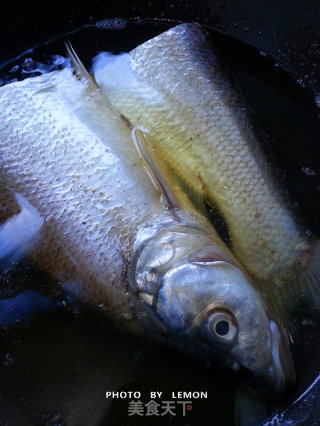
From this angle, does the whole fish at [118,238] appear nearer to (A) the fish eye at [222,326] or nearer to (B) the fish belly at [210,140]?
(A) the fish eye at [222,326]

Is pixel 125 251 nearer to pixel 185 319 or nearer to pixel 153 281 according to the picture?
pixel 153 281

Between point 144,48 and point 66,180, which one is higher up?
point 144,48

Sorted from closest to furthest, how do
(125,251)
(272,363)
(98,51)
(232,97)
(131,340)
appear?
(272,363) < (125,251) < (131,340) < (232,97) < (98,51)

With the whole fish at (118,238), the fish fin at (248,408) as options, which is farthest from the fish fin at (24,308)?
the fish fin at (248,408)

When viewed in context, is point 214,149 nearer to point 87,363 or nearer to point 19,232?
point 19,232

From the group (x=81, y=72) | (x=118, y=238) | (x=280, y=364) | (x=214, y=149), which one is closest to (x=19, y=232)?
(x=118, y=238)

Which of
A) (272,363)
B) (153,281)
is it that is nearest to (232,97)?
(153,281)

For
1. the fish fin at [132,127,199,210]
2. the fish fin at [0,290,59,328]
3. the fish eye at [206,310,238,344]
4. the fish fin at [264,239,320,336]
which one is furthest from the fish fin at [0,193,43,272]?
the fish fin at [264,239,320,336]
